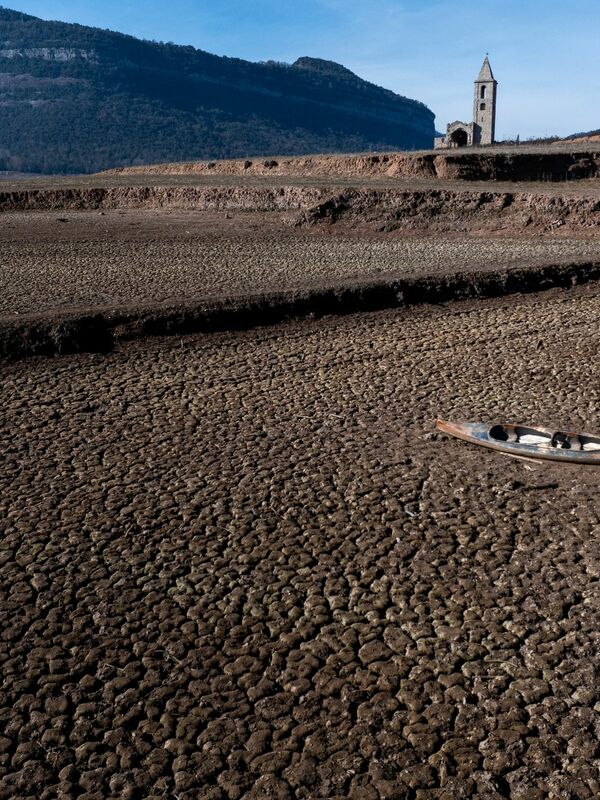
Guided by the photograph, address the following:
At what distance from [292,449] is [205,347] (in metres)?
2.73

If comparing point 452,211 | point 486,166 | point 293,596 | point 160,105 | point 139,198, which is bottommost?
point 293,596

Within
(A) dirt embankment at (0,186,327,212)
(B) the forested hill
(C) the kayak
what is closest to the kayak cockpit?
(C) the kayak

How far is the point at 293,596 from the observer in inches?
146

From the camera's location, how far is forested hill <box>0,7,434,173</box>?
359ft

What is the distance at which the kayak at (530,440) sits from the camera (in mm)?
5109

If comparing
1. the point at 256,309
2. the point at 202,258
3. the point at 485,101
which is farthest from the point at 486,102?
the point at 256,309

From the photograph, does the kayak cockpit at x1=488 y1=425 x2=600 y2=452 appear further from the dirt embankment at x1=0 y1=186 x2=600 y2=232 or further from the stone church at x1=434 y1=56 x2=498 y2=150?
the stone church at x1=434 y1=56 x2=498 y2=150

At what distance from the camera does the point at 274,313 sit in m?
8.72

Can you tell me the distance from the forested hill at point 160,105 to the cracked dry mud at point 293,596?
9017 cm

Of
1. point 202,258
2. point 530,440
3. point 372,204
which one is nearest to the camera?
point 530,440

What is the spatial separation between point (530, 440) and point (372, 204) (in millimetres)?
12580

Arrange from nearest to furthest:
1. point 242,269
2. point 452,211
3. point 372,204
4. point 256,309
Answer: point 256,309 → point 242,269 → point 452,211 → point 372,204

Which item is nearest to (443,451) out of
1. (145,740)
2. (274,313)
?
(145,740)

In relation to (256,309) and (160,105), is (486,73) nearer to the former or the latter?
(256,309)
